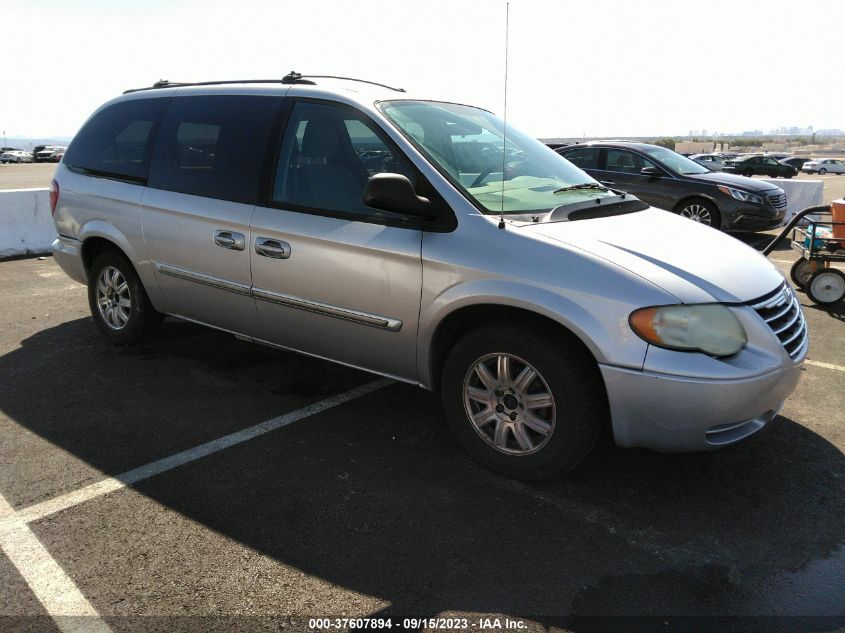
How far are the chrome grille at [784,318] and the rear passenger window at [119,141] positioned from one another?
3.93 meters

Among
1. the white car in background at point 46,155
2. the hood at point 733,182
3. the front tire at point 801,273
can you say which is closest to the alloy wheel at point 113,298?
the front tire at point 801,273

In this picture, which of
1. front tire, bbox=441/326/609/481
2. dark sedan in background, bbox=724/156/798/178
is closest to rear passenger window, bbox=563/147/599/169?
front tire, bbox=441/326/609/481

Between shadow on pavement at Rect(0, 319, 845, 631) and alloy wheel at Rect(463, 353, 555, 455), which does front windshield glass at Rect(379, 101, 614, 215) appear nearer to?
alloy wheel at Rect(463, 353, 555, 455)

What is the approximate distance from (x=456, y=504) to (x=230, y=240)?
A: 208 cm

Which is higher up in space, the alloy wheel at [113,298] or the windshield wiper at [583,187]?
the windshield wiper at [583,187]

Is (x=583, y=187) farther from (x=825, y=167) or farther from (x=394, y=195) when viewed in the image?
(x=825, y=167)

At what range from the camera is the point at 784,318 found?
10.8 feet

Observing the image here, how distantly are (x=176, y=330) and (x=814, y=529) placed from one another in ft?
15.7

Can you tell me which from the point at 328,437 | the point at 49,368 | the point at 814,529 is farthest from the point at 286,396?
the point at 814,529

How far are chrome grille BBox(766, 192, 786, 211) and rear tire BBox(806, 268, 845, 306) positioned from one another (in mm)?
4777

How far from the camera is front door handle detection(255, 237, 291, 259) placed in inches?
153

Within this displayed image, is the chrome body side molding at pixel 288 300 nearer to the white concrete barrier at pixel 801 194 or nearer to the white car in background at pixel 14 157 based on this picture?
the white concrete barrier at pixel 801 194

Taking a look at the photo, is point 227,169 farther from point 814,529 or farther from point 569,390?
point 814,529

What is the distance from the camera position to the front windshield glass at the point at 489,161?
11.7 feet
